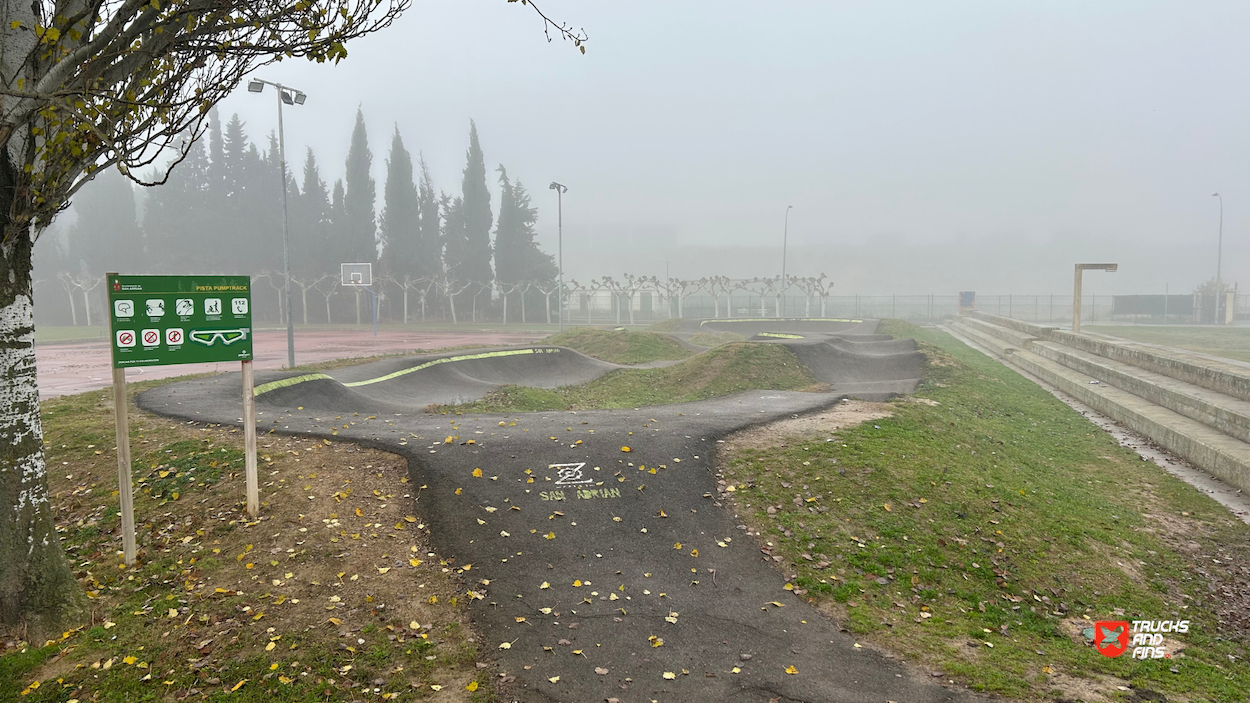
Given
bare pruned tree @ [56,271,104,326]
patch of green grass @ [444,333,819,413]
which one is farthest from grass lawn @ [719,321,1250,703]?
bare pruned tree @ [56,271,104,326]

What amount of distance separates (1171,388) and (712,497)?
1385 cm

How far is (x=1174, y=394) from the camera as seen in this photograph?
1497cm

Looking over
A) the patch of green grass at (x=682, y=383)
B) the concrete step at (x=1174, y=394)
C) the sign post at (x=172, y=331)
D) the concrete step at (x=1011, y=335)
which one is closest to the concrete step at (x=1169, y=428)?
the concrete step at (x=1174, y=394)

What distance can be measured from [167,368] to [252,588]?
2400 cm

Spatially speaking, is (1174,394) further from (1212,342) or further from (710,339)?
(1212,342)

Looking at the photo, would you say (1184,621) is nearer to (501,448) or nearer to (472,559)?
(472,559)

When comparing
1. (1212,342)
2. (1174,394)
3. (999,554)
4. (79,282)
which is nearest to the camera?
(999,554)

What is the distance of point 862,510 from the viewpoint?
8.24 metres

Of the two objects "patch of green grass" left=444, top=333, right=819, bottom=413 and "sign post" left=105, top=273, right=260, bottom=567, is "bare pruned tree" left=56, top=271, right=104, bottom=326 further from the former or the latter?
"sign post" left=105, top=273, right=260, bottom=567

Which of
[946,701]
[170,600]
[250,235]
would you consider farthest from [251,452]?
[250,235]

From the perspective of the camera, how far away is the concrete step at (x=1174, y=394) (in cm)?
1241

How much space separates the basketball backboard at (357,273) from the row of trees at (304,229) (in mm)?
14753

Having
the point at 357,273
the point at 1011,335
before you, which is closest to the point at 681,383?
the point at 1011,335

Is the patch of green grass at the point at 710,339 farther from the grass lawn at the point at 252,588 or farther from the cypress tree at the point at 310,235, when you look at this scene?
the cypress tree at the point at 310,235
